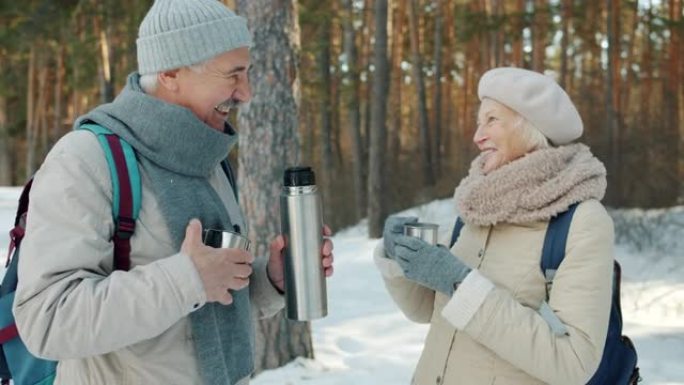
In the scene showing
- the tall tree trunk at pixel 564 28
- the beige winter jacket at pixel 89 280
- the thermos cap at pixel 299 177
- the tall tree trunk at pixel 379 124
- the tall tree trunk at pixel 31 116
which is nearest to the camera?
the beige winter jacket at pixel 89 280

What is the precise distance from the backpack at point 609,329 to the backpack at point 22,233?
118 cm

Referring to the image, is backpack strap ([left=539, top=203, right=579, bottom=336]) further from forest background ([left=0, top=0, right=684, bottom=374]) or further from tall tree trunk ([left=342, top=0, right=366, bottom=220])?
tall tree trunk ([left=342, top=0, right=366, bottom=220])

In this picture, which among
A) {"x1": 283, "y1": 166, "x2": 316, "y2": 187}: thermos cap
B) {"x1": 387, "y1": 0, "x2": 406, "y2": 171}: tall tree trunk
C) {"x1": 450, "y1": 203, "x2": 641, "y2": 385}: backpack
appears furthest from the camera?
{"x1": 387, "y1": 0, "x2": 406, "y2": 171}: tall tree trunk

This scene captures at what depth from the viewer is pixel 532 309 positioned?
6.86ft

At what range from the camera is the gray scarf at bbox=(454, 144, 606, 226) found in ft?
7.00

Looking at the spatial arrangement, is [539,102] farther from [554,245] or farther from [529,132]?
[554,245]

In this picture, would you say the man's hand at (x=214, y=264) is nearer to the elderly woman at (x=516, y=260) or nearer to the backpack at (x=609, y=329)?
the elderly woman at (x=516, y=260)

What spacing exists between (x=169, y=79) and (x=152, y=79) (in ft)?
0.16

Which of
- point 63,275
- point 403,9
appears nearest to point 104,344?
point 63,275

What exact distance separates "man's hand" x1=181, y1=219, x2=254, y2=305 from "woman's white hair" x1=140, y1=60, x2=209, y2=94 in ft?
1.36

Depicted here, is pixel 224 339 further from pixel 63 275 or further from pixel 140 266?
pixel 63 275

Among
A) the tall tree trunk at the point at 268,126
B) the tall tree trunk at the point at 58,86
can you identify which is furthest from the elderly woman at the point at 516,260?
the tall tree trunk at the point at 58,86

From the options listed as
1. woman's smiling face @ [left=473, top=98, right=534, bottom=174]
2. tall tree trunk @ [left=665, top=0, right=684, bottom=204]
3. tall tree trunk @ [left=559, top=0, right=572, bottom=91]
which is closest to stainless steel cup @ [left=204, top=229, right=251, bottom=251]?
woman's smiling face @ [left=473, top=98, right=534, bottom=174]

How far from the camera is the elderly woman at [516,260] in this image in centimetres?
202
